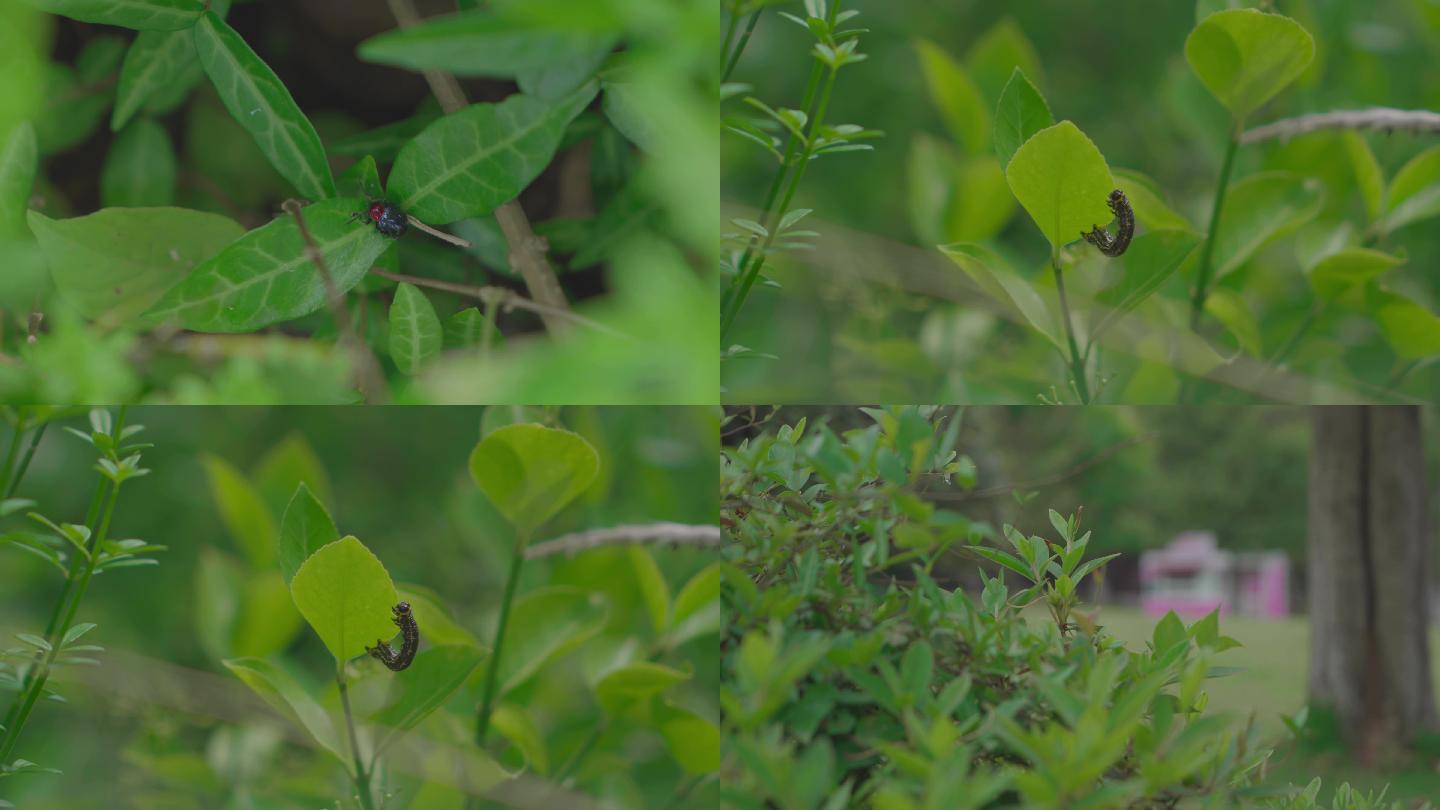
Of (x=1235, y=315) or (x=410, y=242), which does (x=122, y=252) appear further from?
(x=1235, y=315)

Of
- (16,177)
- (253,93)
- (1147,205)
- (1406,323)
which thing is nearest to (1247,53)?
(1147,205)

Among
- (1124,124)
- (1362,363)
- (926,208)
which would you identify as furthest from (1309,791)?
(1124,124)

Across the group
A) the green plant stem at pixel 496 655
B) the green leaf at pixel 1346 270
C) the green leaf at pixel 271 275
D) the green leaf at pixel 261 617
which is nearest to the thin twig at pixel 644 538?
the green plant stem at pixel 496 655

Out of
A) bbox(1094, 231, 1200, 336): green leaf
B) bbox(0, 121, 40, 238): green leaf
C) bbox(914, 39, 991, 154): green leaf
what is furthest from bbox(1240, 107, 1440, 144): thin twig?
bbox(0, 121, 40, 238): green leaf

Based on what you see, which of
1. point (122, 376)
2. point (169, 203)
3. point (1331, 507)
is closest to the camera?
point (122, 376)

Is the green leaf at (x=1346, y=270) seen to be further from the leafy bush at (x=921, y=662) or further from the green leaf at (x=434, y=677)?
the green leaf at (x=434, y=677)

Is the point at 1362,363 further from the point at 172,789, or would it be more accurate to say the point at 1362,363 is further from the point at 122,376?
the point at 172,789
